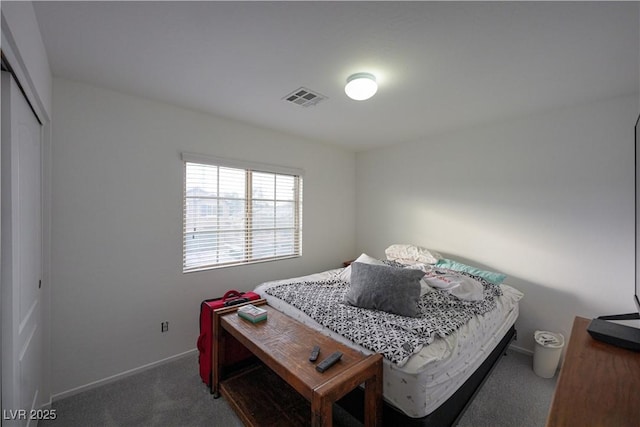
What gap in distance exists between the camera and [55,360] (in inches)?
77.5

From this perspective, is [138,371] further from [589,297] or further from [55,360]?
[589,297]

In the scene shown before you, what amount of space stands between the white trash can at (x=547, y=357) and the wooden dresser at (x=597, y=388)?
1.18m

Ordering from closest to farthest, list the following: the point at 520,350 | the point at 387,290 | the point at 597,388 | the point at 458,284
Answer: the point at 597,388
the point at 387,290
the point at 458,284
the point at 520,350

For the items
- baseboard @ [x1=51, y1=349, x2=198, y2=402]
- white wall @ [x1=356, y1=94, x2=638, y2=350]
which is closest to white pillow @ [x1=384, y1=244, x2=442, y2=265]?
white wall @ [x1=356, y1=94, x2=638, y2=350]

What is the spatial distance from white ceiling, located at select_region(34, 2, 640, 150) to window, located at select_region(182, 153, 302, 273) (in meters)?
0.73

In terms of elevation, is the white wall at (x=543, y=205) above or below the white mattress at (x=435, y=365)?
above

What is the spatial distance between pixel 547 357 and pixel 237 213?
10.8 feet

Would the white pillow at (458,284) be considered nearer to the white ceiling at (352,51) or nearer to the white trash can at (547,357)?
the white trash can at (547,357)

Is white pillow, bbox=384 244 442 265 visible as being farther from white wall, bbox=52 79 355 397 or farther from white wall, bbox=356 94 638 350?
white wall, bbox=52 79 355 397

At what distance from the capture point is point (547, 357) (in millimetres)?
2240

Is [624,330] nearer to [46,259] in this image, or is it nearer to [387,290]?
[387,290]

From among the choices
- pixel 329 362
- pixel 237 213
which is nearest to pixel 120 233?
pixel 237 213

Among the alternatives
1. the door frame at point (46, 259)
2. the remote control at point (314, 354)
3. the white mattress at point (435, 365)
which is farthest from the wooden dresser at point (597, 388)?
the door frame at point (46, 259)

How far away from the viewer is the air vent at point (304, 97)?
2.21 meters
